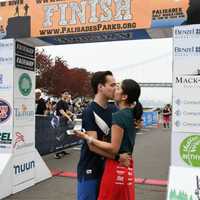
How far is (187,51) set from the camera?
4.80 m

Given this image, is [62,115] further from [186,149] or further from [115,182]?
[115,182]

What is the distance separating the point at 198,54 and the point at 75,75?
60.3 m

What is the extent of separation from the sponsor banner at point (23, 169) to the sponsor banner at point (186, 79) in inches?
113

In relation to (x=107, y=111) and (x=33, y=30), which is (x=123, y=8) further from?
(x=107, y=111)

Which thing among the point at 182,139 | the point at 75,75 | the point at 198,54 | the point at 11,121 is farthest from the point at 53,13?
the point at 75,75

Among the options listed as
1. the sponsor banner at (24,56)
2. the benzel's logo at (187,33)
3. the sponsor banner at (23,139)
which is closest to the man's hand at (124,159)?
the benzel's logo at (187,33)

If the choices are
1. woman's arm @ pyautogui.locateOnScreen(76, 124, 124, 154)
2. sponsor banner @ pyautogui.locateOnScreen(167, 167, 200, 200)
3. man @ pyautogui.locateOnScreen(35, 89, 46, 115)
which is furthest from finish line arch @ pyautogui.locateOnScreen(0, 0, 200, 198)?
man @ pyautogui.locateOnScreen(35, 89, 46, 115)

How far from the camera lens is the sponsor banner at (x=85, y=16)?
17.4 feet

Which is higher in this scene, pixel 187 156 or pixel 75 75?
pixel 75 75

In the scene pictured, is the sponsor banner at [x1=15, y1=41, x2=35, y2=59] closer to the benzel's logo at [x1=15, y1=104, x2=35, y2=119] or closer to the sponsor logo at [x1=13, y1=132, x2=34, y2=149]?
the benzel's logo at [x1=15, y1=104, x2=35, y2=119]

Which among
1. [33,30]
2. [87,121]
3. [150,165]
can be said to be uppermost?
[33,30]

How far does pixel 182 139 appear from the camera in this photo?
15.9ft

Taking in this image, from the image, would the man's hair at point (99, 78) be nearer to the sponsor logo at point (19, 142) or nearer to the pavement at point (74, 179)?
the pavement at point (74, 179)

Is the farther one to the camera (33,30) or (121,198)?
(33,30)
